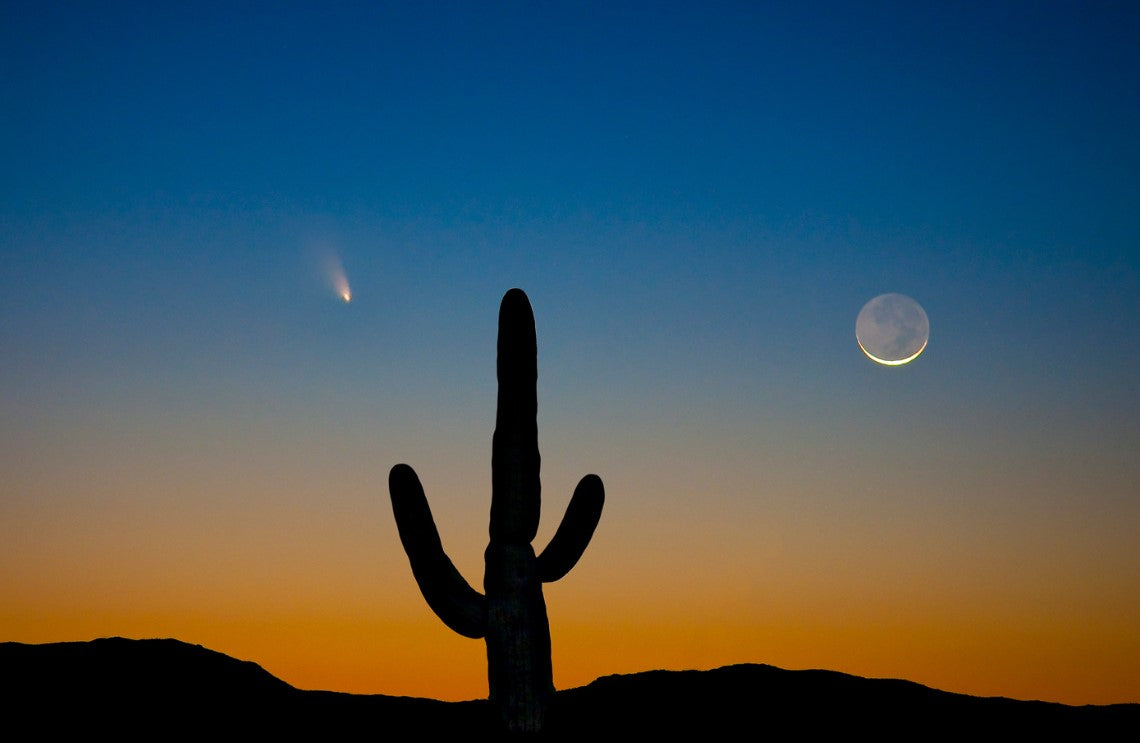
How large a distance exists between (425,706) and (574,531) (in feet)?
29.5

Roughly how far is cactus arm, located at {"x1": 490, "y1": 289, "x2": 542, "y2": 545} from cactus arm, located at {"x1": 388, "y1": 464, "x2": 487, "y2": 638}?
84cm

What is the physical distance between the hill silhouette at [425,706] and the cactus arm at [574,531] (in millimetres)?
3246

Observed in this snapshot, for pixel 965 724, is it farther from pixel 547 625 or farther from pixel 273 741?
pixel 273 741

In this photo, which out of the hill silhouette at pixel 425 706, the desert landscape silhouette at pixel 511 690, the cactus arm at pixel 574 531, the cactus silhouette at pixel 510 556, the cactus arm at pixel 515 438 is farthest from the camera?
the hill silhouette at pixel 425 706

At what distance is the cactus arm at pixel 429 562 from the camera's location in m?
13.0

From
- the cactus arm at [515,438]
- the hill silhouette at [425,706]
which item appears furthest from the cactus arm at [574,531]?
the hill silhouette at [425,706]

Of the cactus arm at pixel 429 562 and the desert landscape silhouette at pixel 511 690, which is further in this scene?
the desert landscape silhouette at pixel 511 690

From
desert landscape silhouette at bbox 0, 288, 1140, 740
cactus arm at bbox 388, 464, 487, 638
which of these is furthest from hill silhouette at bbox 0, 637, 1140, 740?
cactus arm at bbox 388, 464, 487, 638

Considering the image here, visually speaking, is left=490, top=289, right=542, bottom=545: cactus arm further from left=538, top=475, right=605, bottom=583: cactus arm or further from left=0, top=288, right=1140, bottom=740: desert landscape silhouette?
left=538, top=475, right=605, bottom=583: cactus arm

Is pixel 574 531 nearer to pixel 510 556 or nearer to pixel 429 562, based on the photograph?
pixel 510 556

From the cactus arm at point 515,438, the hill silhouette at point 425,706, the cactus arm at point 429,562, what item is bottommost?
the hill silhouette at point 425,706

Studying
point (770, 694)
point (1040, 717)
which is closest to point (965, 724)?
point (1040, 717)

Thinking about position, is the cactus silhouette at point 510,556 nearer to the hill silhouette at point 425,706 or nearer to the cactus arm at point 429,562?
the cactus arm at point 429,562

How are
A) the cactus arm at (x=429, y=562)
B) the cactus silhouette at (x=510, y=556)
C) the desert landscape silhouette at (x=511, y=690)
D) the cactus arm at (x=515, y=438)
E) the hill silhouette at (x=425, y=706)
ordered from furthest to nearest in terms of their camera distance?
the hill silhouette at (x=425, y=706)
the cactus arm at (x=515, y=438)
the desert landscape silhouette at (x=511, y=690)
the cactus silhouette at (x=510, y=556)
the cactus arm at (x=429, y=562)
